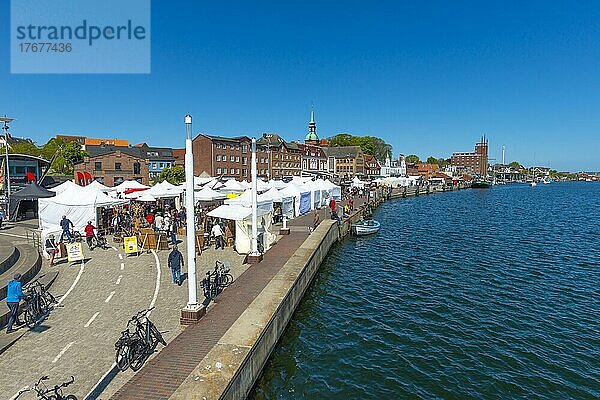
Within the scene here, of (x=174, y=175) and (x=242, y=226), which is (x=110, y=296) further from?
(x=174, y=175)

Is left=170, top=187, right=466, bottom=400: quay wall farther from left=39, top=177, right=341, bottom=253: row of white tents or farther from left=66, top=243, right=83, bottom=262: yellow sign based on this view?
left=66, top=243, right=83, bottom=262: yellow sign

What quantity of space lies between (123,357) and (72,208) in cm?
1833

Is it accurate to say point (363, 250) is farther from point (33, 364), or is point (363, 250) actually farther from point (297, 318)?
point (33, 364)

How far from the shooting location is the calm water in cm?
1120

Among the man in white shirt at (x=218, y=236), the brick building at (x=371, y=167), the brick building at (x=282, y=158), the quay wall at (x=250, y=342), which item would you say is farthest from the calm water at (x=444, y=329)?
the brick building at (x=371, y=167)

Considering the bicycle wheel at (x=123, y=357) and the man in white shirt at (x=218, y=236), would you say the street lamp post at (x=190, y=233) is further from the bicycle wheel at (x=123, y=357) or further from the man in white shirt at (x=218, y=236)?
the man in white shirt at (x=218, y=236)

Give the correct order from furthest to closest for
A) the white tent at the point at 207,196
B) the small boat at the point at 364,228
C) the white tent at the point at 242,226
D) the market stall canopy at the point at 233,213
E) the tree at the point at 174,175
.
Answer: the tree at the point at 174,175 → the small boat at the point at 364,228 → the white tent at the point at 207,196 → the white tent at the point at 242,226 → the market stall canopy at the point at 233,213

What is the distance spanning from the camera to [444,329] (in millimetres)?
14938

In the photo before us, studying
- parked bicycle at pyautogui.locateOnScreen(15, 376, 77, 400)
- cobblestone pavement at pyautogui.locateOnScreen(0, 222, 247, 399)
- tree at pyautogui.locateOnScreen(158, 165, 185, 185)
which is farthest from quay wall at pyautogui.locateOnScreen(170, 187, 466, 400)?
tree at pyautogui.locateOnScreen(158, 165, 185, 185)

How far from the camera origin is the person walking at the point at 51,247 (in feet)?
57.3

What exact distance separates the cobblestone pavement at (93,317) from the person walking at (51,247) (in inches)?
19.1

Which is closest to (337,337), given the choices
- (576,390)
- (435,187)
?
(576,390)

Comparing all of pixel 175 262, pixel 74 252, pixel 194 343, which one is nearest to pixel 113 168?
pixel 74 252

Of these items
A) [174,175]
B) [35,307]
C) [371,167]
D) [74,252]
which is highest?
[371,167]
